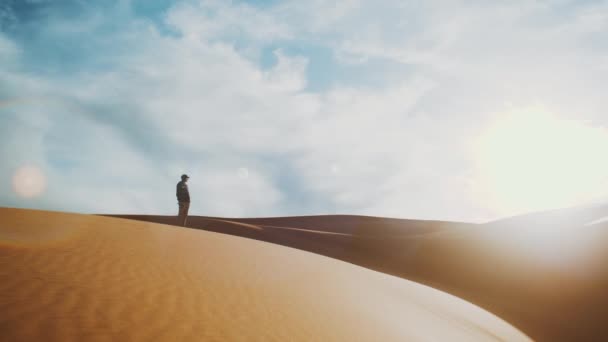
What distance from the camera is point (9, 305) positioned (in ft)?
9.73

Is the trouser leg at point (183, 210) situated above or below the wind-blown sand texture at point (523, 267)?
above

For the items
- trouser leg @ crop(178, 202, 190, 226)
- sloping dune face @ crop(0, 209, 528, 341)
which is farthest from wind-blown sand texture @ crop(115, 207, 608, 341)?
trouser leg @ crop(178, 202, 190, 226)

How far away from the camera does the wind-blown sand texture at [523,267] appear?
9.52 meters

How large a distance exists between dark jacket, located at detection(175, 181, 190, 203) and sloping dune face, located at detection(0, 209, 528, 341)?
450cm

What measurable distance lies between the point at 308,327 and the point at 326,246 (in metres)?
17.7

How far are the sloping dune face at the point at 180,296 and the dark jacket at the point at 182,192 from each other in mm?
4502

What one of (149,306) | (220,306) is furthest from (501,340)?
(149,306)

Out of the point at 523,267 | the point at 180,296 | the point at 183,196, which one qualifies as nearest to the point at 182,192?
the point at 183,196

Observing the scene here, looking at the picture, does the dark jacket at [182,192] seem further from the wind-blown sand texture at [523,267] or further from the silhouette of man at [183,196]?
the wind-blown sand texture at [523,267]

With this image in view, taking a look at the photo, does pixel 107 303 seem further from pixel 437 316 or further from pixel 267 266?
pixel 437 316

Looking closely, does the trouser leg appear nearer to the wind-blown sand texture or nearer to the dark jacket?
the dark jacket

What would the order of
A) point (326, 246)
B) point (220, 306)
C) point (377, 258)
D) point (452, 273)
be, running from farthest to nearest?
point (326, 246) < point (377, 258) < point (452, 273) < point (220, 306)

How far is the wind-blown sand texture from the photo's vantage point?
9.52 meters

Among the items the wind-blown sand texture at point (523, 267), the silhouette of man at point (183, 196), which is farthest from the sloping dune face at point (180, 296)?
the silhouette of man at point (183, 196)
